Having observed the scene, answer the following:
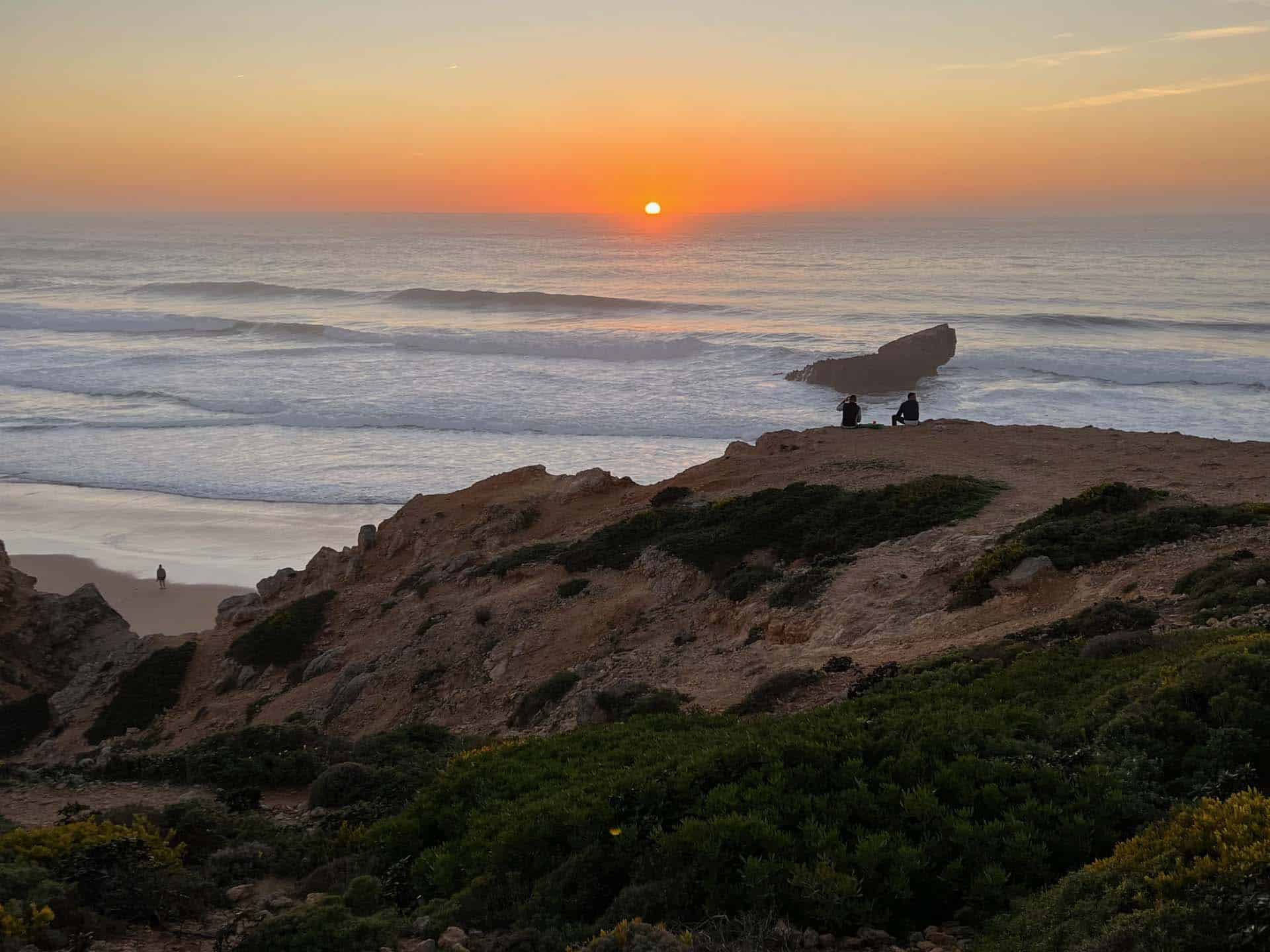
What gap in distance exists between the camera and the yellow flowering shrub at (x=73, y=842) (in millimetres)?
7926

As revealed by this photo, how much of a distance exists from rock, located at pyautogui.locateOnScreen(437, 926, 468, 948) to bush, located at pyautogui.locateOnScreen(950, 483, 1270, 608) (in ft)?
27.0

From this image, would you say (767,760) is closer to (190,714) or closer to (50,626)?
(190,714)

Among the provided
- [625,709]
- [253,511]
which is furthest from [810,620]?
[253,511]

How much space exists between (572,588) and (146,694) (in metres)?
8.62

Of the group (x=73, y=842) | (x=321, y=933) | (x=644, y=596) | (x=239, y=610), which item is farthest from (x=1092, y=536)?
(x=239, y=610)

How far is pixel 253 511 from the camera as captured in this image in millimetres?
30641

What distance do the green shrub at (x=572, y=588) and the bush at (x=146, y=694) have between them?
7.77 meters

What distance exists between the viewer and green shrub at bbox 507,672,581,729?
13.4m

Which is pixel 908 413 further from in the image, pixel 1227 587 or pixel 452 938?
pixel 452 938

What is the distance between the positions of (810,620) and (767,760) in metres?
5.93

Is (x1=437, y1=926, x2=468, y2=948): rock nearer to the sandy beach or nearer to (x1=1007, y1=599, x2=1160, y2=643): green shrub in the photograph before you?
(x1=1007, y1=599, x2=1160, y2=643): green shrub

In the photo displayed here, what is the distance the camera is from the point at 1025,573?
42.7ft

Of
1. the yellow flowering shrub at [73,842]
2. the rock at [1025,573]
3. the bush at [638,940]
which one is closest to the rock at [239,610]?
the yellow flowering shrub at [73,842]

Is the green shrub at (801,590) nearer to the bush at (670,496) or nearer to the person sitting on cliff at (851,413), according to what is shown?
the bush at (670,496)
